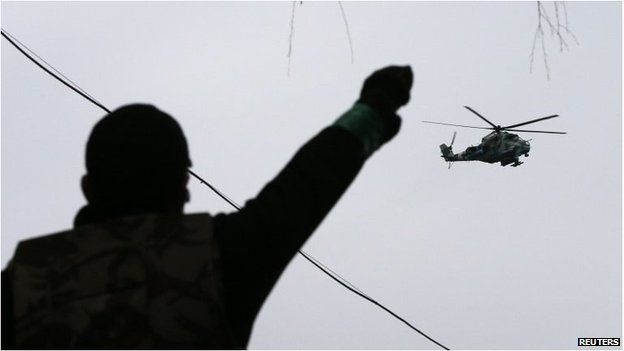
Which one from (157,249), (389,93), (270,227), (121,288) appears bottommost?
(121,288)

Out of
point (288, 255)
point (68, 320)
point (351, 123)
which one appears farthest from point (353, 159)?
point (68, 320)

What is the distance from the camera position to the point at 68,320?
1.88 meters

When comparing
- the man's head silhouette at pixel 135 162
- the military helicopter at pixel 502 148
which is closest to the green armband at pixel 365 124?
the man's head silhouette at pixel 135 162

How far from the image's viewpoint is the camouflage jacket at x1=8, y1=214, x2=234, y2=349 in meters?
1.86

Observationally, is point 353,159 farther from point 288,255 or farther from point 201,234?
point 201,234

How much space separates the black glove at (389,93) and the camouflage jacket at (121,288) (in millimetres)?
556

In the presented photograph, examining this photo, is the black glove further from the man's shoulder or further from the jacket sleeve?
the man's shoulder

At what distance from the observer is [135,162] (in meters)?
2.02

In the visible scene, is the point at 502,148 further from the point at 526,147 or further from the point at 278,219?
the point at 278,219

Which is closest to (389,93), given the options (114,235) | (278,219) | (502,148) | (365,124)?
(365,124)

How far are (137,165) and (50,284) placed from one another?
1.09ft

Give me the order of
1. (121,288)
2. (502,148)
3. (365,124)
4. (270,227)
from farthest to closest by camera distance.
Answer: (502,148) → (365,124) → (270,227) → (121,288)

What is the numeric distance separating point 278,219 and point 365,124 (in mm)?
345

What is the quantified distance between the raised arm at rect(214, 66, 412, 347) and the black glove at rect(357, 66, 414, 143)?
0.46ft
